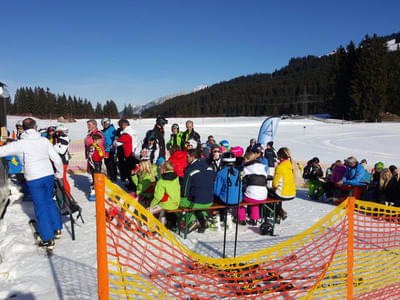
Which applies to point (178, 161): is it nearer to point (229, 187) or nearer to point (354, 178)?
point (229, 187)

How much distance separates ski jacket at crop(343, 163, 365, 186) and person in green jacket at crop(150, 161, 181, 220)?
4.36 meters

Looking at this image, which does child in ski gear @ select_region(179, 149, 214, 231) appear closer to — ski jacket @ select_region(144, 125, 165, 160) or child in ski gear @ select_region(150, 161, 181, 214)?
child in ski gear @ select_region(150, 161, 181, 214)

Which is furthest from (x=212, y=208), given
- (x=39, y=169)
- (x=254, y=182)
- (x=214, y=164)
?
(x=39, y=169)

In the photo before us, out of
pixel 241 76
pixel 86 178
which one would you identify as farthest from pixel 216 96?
pixel 86 178

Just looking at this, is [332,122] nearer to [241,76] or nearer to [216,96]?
[216,96]

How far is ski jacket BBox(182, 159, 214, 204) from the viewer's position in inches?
177

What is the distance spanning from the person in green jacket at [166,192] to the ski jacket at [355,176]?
4.36 meters

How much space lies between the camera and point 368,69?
4381 cm

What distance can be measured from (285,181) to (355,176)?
2557mm

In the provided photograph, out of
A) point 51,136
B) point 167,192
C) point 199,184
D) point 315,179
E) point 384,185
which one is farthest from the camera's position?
point 315,179

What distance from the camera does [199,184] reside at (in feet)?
14.7

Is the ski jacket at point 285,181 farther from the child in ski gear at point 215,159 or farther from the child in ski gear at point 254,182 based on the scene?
the child in ski gear at point 215,159

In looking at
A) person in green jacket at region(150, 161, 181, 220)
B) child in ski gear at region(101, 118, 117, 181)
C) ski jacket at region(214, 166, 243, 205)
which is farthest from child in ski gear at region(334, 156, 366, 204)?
child in ski gear at region(101, 118, 117, 181)

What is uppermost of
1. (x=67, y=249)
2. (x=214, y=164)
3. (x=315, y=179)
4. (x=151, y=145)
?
(x=151, y=145)
